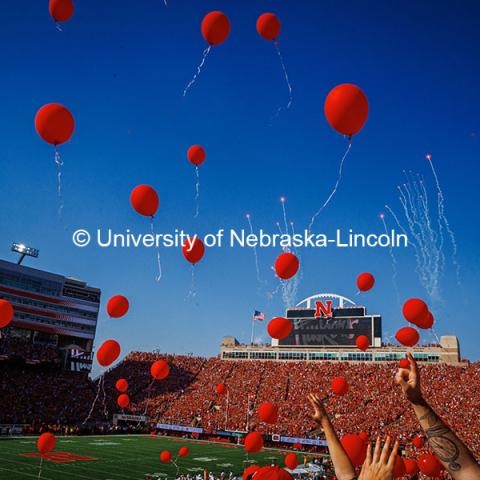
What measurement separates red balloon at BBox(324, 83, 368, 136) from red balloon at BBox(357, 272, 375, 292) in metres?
8.35

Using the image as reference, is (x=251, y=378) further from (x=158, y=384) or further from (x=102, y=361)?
(x=102, y=361)

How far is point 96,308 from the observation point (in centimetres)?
6069

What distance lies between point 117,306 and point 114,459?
1829 cm

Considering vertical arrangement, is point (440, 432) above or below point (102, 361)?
below

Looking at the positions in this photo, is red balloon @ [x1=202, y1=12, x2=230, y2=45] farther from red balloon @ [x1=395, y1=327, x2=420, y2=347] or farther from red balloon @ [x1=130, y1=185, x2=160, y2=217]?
red balloon @ [x1=395, y1=327, x2=420, y2=347]

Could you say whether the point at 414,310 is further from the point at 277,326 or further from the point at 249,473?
the point at 249,473

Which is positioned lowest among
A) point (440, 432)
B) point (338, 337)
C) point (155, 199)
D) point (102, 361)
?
point (440, 432)

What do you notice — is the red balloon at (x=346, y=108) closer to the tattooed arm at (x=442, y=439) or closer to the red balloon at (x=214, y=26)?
the red balloon at (x=214, y=26)

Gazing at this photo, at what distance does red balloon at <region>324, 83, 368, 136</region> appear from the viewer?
6828mm

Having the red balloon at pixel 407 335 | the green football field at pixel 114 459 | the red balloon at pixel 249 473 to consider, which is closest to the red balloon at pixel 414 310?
the red balloon at pixel 407 335

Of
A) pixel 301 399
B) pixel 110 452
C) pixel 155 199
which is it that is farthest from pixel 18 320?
pixel 155 199

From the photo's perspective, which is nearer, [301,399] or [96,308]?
[301,399]

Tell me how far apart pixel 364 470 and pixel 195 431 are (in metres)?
43.7

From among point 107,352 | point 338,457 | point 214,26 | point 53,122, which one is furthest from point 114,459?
point 338,457
